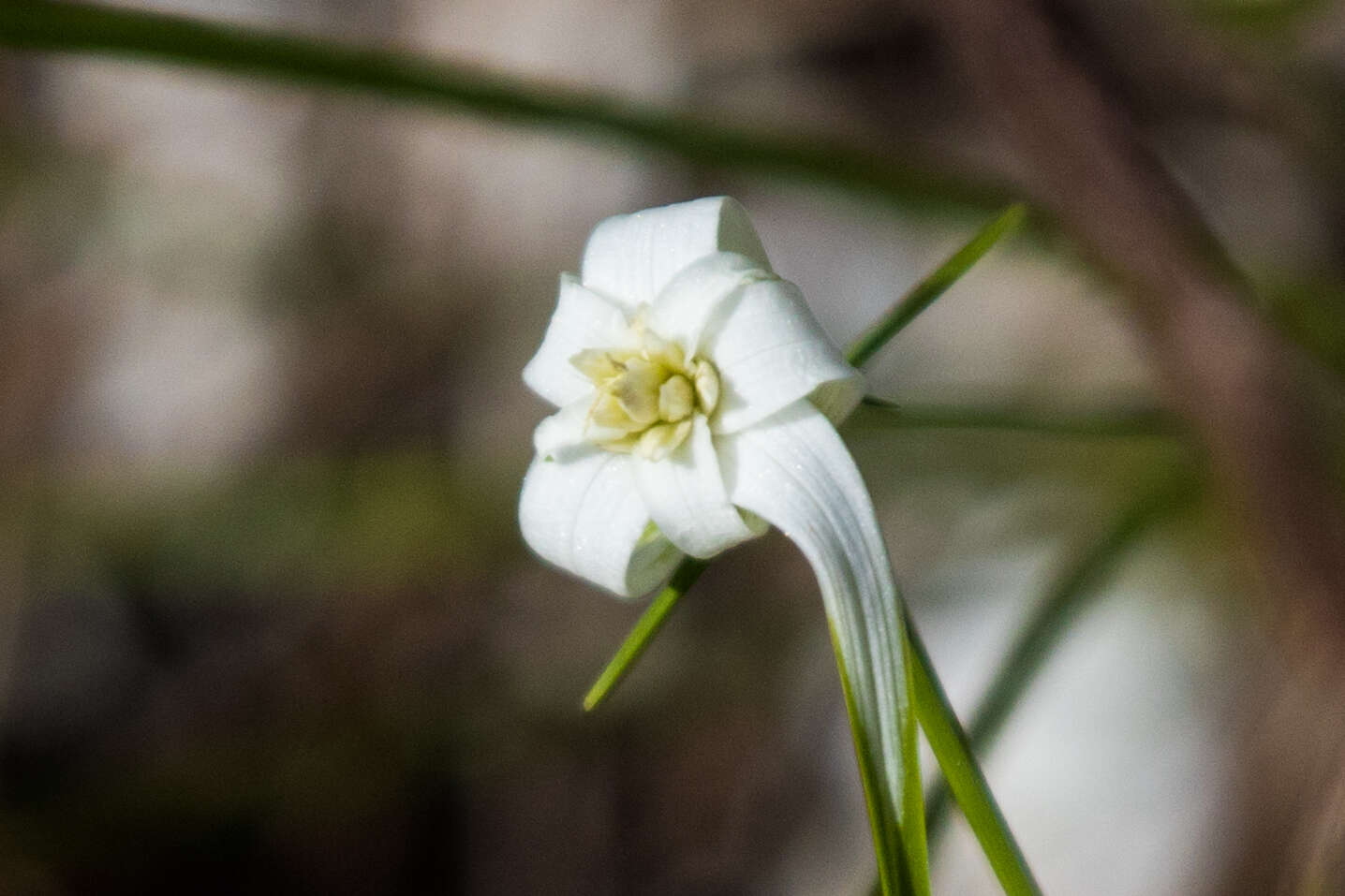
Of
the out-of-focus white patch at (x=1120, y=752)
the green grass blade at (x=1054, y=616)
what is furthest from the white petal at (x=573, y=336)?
the out-of-focus white patch at (x=1120, y=752)

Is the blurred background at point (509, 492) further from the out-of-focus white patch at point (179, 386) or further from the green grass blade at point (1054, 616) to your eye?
the green grass blade at point (1054, 616)

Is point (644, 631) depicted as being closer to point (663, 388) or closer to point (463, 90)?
point (663, 388)

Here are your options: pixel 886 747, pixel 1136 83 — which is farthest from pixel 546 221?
pixel 886 747

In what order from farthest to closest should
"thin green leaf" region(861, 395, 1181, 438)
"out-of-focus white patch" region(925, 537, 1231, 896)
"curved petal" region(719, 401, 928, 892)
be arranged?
1. "out-of-focus white patch" region(925, 537, 1231, 896)
2. "thin green leaf" region(861, 395, 1181, 438)
3. "curved petal" region(719, 401, 928, 892)

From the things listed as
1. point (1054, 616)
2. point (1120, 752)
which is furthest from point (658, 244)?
point (1120, 752)

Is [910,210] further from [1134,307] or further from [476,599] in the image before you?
[476,599]

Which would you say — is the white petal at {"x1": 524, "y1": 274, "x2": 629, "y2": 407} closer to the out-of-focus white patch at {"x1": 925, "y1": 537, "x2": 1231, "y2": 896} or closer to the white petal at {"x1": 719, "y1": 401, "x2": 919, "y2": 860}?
the white petal at {"x1": 719, "y1": 401, "x2": 919, "y2": 860}

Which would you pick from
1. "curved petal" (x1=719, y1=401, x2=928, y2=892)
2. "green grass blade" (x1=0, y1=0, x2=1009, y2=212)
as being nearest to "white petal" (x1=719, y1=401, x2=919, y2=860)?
"curved petal" (x1=719, y1=401, x2=928, y2=892)
